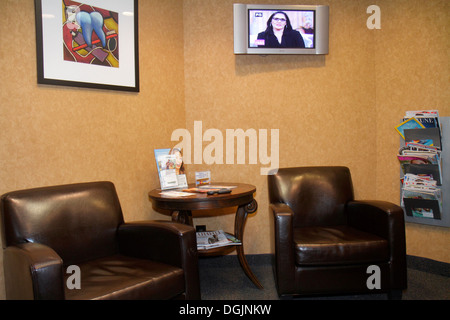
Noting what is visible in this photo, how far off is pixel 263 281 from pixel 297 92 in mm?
1660

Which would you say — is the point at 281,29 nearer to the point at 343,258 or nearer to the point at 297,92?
the point at 297,92

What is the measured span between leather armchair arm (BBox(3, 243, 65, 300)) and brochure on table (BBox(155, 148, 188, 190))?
1120 mm

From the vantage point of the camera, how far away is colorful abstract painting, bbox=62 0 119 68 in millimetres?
2162

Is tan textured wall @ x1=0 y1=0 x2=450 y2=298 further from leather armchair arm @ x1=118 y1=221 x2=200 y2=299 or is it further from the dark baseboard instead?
leather armchair arm @ x1=118 y1=221 x2=200 y2=299

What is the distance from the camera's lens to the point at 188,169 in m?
3.10

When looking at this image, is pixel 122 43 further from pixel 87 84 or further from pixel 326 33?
pixel 326 33

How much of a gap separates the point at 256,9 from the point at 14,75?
1.92 m

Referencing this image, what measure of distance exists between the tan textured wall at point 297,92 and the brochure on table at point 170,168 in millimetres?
203

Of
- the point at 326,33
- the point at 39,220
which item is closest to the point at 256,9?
the point at 326,33

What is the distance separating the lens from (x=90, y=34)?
2.29 meters

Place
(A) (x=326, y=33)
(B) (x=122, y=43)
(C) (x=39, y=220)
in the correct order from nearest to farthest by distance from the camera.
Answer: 1. (C) (x=39, y=220)
2. (B) (x=122, y=43)
3. (A) (x=326, y=33)

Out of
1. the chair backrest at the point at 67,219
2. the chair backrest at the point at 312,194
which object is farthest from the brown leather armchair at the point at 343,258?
the chair backrest at the point at 67,219

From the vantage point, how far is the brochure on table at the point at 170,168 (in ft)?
8.39

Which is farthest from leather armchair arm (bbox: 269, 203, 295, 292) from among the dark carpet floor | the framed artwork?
the framed artwork
